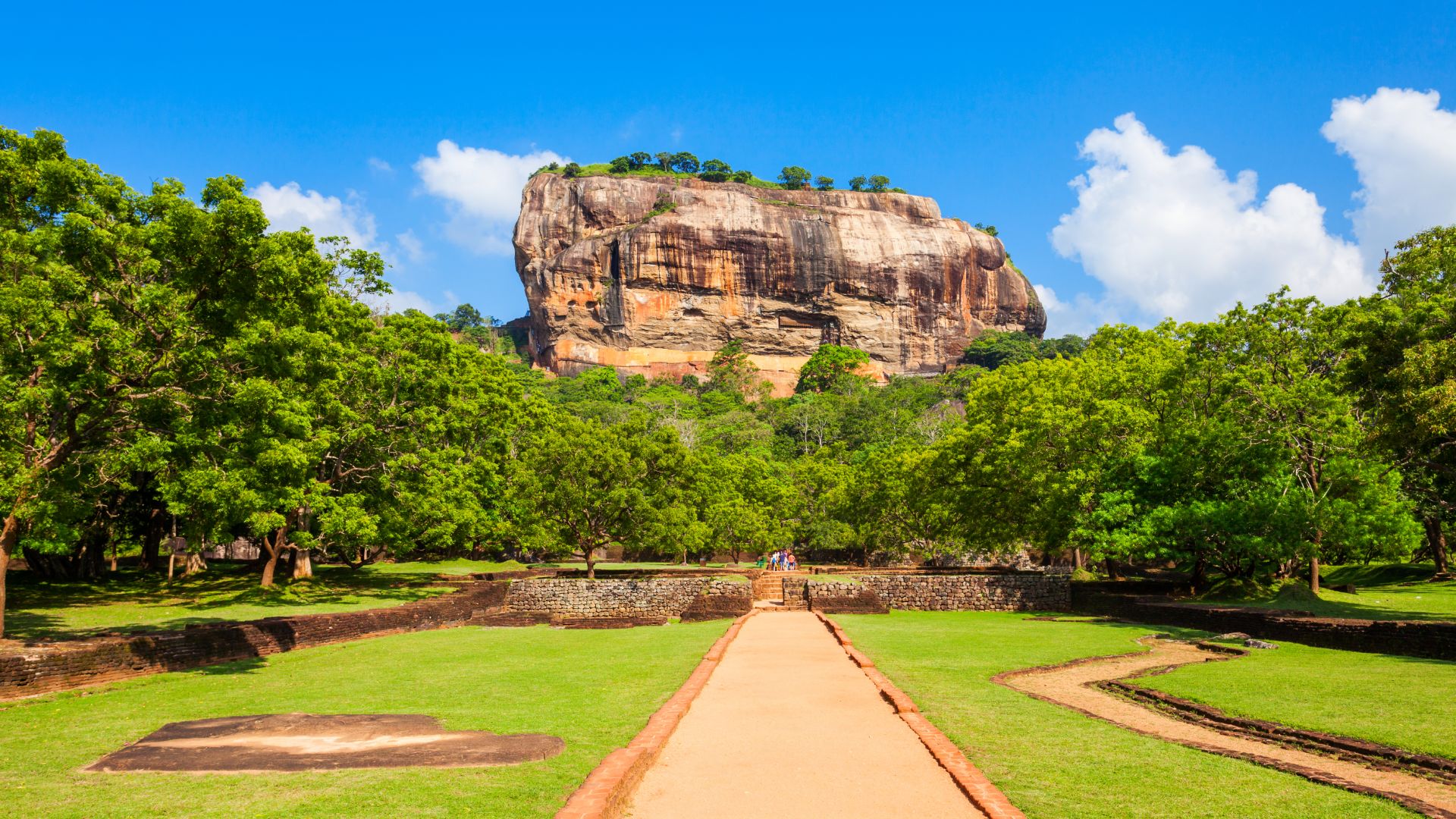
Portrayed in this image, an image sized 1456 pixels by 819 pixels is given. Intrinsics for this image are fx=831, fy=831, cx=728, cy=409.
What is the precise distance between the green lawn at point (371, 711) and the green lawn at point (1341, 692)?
643 cm

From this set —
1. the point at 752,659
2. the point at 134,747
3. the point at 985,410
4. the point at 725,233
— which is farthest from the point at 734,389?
the point at 134,747

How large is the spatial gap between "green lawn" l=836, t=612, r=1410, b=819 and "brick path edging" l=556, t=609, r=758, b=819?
2.65m

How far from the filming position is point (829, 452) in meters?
57.0

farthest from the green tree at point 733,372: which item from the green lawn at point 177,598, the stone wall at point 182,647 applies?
the stone wall at point 182,647

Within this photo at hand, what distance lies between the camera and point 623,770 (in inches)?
239

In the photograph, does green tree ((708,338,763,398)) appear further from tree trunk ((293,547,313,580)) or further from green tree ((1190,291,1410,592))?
green tree ((1190,291,1410,592))

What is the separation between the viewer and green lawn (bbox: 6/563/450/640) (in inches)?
611

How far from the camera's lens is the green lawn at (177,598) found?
1553 centimetres

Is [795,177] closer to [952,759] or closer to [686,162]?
[686,162]

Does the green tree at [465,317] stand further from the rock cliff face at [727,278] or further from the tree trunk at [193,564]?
the tree trunk at [193,564]

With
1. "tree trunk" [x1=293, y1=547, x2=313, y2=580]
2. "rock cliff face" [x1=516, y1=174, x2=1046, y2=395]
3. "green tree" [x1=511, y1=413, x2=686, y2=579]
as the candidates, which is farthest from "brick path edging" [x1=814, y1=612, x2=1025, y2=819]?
"rock cliff face" [x1=516, y1=174, x2=1046, y2=395]

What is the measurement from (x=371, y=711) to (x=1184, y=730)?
8.21m

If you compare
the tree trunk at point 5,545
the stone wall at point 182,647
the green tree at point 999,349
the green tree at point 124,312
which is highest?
the green tree at point 999,349

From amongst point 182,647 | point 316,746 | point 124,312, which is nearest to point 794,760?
point 316,746
